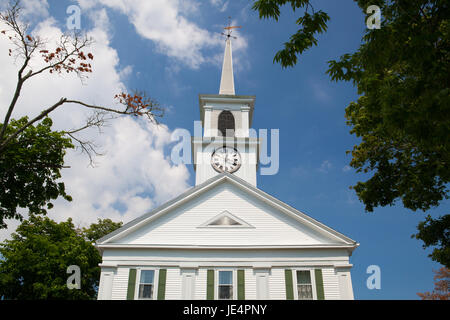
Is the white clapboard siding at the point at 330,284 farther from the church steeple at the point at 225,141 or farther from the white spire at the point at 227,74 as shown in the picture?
the white spire at the point at 227,74

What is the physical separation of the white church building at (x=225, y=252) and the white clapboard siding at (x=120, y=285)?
0.14 feet

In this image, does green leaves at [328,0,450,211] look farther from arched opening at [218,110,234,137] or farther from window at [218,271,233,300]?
arched opening at [218,110,234,137]

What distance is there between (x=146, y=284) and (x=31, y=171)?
8215mm

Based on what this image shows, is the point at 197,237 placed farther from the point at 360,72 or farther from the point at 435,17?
the point at 435,17

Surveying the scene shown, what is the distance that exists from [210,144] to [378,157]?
1260 cm

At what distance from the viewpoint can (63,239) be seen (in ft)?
108

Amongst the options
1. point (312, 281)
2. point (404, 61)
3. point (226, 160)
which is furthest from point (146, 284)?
point (404, 61)

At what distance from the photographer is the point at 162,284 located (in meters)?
16.0

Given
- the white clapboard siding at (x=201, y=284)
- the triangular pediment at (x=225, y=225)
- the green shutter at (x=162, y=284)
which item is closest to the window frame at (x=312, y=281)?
the triangular pediment at (x=225, y=225)

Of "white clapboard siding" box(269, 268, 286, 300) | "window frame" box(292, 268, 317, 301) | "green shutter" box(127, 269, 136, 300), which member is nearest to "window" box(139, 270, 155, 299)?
"green shutter" box(127, 269, 136, 300)

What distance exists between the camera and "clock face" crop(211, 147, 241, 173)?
80.2 feet

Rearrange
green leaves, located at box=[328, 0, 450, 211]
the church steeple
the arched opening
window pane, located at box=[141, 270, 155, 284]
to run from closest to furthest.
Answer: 1. green leaves, located at box=[328, 0, 450, 211]
2. window pane, located at box=[141, 270, 155, 284]
3. the church steeple
4. the arched opening

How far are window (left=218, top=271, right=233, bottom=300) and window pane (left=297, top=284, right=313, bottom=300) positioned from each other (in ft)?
10.1
